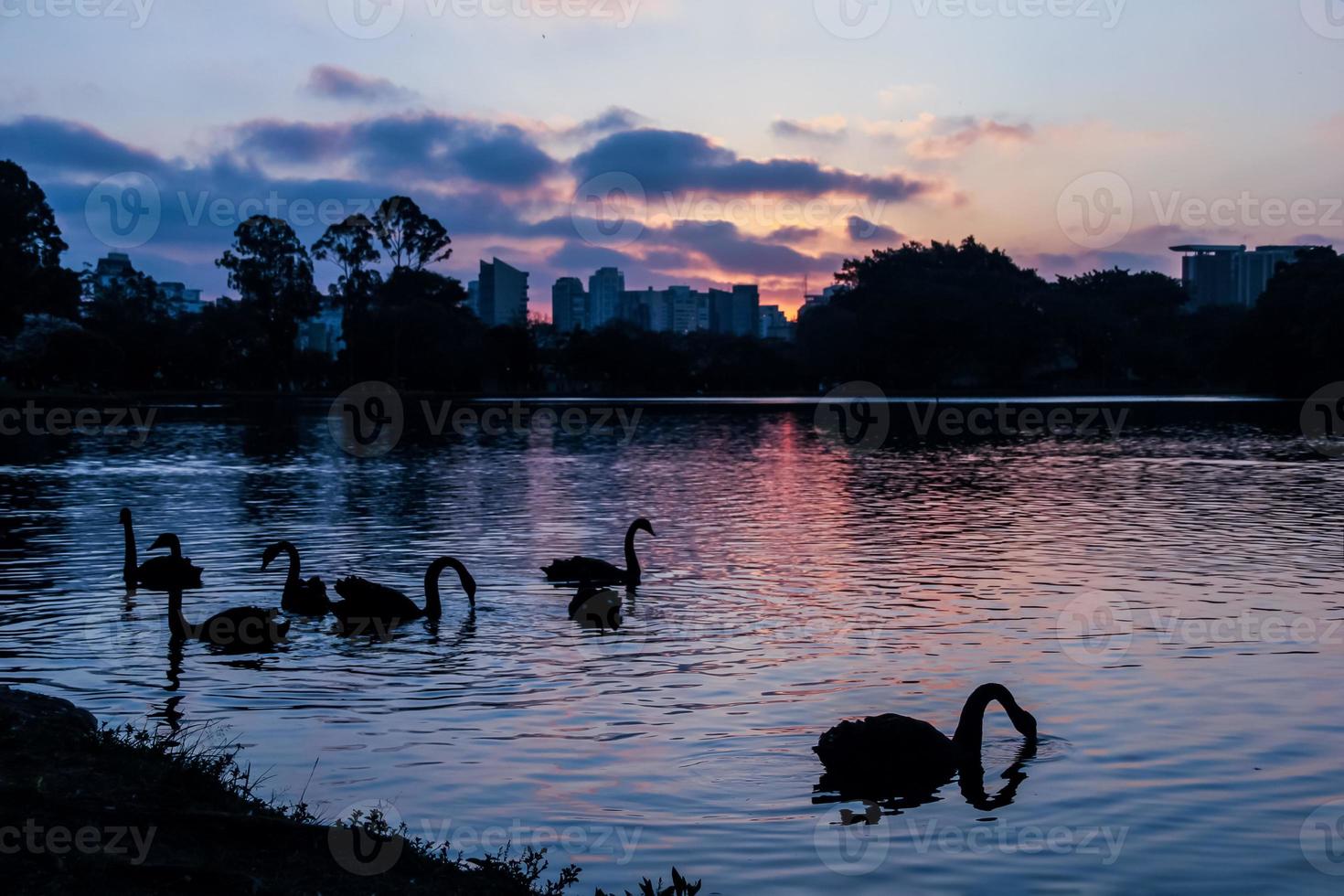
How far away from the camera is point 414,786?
10.0 meters

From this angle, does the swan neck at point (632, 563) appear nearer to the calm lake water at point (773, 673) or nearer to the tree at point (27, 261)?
the calm lake water at point (773, 673)

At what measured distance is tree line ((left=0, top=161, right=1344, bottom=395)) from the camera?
108 m

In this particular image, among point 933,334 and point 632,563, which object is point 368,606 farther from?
point 933,334

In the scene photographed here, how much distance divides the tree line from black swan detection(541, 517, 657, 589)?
8739 centimetres

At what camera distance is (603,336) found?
A: 151250 millimetres

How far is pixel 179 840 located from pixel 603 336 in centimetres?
14468

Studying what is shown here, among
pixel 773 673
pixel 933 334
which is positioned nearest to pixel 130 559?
pixel 773 673

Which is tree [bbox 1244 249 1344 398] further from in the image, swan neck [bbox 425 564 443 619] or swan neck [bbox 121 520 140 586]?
swan neck [bbox 121 520 140 586]

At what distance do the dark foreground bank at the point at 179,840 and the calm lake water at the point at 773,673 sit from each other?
922 millimetres

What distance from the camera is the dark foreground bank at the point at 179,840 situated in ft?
22.2

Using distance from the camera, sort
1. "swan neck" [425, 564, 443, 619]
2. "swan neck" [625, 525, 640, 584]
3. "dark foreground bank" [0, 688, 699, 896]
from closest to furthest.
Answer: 1. "dark foreground bank" [0, 688, 699, 896]
2. "swan neck" [425, 564, 443, 619]
3. "swan neck" [625, 525, 640, 584]

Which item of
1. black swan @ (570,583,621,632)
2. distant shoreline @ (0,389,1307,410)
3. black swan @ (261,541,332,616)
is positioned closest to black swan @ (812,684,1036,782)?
black swan @ (570,583,621,632)

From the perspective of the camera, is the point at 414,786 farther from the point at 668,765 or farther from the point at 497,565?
the point at 497,565

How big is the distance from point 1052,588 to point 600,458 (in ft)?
103
